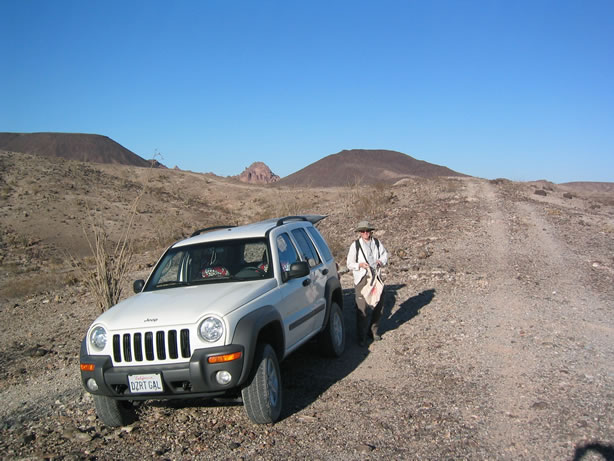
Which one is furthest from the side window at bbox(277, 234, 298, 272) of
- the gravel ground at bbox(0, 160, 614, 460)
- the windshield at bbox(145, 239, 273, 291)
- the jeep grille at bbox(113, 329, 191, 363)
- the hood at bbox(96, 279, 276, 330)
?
→ the jeep grille at bbox(113, 329, 191, 363)

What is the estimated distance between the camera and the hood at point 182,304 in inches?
185

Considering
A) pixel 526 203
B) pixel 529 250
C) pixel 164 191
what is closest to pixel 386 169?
pixel 164 191

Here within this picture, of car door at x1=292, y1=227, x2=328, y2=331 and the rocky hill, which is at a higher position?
the rocky hill

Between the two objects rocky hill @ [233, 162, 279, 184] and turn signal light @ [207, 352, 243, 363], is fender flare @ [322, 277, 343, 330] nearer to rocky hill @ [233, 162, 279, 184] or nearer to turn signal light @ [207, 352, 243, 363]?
turn signal light @ [207, 352, 243, 363]

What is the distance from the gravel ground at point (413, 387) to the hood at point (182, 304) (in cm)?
102

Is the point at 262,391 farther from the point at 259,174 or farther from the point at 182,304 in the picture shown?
the point at 259,174

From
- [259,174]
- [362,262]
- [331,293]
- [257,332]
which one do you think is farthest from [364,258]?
[259,174]

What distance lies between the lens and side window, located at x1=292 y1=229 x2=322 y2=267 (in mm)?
6887

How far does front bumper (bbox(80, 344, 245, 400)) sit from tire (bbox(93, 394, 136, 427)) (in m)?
0.32

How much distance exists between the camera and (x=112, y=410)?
5.04 metres

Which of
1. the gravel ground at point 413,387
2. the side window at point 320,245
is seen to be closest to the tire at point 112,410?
the gravel ground at point 413,387

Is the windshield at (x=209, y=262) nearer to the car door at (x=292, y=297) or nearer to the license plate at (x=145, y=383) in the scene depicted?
the car door at (x=292, y=297)

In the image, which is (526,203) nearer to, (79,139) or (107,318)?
(107,318)

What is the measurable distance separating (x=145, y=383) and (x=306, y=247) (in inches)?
120
